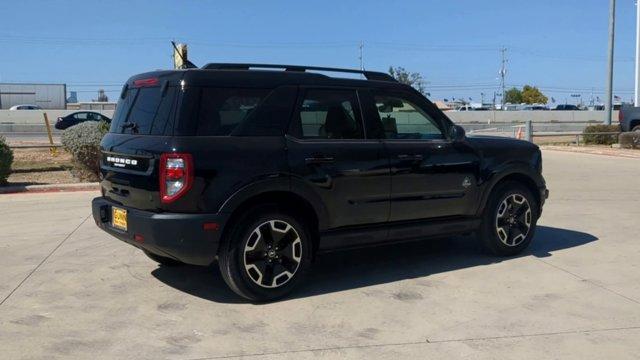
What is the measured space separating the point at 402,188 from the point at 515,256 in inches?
70.2

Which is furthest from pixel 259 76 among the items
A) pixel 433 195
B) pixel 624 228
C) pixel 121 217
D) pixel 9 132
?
pixel 9 132

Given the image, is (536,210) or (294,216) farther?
(536,210)

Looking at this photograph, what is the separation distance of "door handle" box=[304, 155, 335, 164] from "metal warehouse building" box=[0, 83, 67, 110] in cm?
7828

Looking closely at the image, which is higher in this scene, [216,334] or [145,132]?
[145,132]

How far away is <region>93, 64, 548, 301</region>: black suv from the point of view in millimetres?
4715

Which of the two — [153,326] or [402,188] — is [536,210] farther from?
[153,326]

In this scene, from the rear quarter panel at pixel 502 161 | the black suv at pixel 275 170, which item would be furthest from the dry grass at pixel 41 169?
the rear quarter panel at pixel 502 161

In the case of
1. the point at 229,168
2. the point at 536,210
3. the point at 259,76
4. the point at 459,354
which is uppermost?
the point at 259,76

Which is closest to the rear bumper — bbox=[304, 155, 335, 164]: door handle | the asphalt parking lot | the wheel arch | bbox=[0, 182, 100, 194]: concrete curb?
the wheel arch

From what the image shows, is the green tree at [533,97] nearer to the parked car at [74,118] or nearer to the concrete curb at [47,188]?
the parked car at [74,118]

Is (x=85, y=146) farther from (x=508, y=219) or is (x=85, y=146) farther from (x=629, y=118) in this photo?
(x=629, y=118)

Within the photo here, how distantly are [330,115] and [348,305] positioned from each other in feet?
5.33

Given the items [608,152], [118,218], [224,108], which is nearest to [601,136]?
[608,152]

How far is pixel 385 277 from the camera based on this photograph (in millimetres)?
5871
